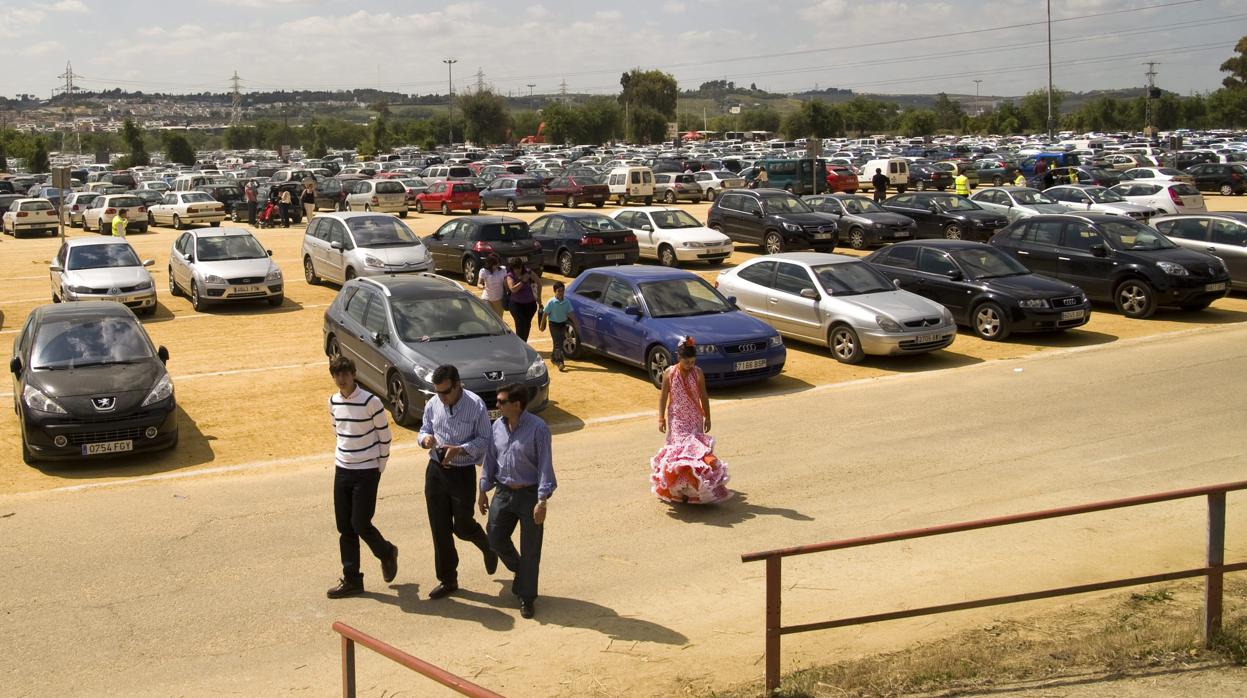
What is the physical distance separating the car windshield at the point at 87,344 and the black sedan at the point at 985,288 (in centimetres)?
1280

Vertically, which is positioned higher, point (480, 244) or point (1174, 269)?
point (480, 244)

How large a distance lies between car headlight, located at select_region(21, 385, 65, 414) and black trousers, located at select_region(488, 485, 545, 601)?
22.9 ft

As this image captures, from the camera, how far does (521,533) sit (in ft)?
26.4

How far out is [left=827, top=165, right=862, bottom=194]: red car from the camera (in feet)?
164

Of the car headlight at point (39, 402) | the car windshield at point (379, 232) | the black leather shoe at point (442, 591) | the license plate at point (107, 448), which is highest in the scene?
the car windshield at point (379, 232)

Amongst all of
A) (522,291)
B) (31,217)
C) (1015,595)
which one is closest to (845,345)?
(522,291)

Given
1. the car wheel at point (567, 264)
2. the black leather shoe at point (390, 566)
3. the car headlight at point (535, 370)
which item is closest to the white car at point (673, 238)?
the car wheel at point (567, 264)

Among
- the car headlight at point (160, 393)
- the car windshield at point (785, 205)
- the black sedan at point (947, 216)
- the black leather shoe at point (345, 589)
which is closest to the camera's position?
the black leather shoe at point (345, 589)

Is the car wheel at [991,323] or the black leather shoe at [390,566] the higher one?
the car wheel at [991,323]

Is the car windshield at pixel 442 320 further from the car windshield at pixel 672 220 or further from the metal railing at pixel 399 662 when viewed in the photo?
the car windshield at pixel 672 220

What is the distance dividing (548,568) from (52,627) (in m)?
3.50

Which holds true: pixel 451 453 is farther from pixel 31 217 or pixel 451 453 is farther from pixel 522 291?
pixel 31 217

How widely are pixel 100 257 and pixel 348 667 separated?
791 inches

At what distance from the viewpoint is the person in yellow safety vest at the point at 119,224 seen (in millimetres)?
35619
